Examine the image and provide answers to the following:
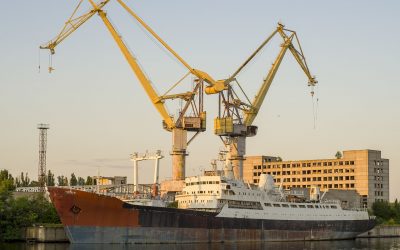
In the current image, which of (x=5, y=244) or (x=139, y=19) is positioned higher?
(x=139, y=19)

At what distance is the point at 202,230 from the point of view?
302 feet

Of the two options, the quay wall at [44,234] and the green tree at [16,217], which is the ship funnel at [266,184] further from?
the green tree at [16,217]

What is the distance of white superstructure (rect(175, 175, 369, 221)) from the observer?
9562 centimetres

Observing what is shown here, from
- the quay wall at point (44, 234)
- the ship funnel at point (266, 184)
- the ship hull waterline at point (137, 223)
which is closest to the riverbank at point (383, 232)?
the ship funnel at point (266, 184)

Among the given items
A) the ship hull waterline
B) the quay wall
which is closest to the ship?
the ship hull waterline

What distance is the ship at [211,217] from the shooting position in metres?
84.8

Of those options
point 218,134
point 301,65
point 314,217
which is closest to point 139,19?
point 218,134

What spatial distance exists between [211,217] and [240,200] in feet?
22.1

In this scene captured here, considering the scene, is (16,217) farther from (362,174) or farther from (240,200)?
(362,174)

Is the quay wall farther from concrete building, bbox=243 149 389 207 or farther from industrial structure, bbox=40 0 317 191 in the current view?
concrete building, bbox=243 149 389 207

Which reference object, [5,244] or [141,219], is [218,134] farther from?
[5,244]

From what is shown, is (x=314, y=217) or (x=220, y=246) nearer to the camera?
(x=220, y=246)

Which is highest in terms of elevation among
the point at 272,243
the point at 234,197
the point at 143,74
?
the point at 143,74

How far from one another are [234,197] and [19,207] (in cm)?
3053
